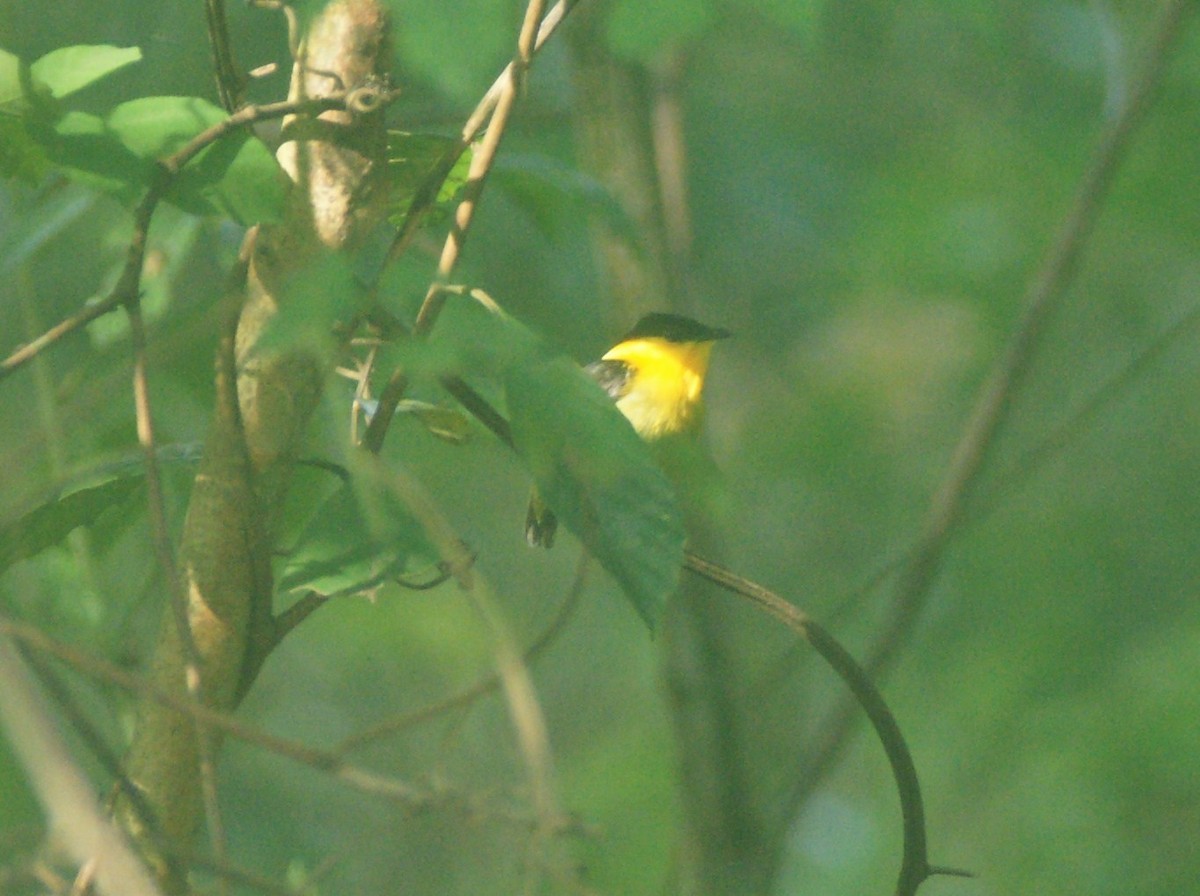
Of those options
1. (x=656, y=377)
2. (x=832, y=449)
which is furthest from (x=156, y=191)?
(x=832, y=449)

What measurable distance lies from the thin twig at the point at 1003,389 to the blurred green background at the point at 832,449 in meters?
0.12

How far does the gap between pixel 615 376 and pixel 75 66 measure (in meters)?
2.44

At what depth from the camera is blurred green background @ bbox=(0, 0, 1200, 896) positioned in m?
3.66

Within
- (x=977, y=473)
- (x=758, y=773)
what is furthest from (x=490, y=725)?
(x=977, y=473)

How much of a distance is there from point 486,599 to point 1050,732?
471 cm

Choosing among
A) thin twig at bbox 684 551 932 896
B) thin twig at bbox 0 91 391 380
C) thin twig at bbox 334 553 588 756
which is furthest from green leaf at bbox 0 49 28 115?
thin twig at bbox 684 551 932 896

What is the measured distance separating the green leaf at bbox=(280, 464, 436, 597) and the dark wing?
2352 mm

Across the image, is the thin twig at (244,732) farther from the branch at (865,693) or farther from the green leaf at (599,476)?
the branch at (865,693)

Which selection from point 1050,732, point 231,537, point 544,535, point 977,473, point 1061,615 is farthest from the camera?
point 1061,615

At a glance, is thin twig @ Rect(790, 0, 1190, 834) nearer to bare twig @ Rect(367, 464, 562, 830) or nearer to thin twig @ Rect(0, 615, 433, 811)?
bare twig @ Rect(367, 464, 562, 830)

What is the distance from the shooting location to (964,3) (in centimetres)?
251

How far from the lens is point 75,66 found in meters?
1.46

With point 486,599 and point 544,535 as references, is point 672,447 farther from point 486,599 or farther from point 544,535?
point 544,535

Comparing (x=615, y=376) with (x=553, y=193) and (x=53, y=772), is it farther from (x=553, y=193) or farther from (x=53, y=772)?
(x=53, y=772)
